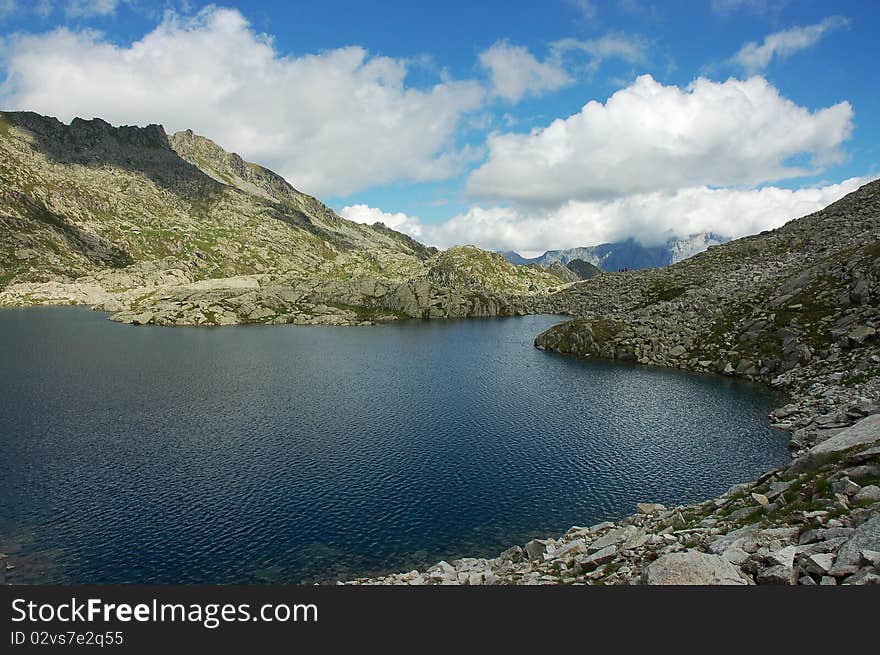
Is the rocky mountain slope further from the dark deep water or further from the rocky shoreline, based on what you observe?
the dark deep water

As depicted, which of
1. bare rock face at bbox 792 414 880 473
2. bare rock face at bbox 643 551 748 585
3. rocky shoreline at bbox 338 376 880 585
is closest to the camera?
rocky shoreline at bbox 338 376 880 585

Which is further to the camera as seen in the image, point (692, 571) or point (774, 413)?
point (774, 413)

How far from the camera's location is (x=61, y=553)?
4656 centimetres

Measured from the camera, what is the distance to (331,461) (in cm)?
6769

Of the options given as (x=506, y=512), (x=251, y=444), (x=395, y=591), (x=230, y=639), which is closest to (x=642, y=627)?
(x=395, y=591)

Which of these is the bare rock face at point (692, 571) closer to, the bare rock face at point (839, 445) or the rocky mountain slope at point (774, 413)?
the rocky mountain slope at point (774, 413)

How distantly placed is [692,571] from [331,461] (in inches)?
1996

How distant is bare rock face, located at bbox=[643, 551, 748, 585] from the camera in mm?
24641

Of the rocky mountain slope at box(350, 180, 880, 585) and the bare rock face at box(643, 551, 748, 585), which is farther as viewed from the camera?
the rocky mountain slope at box(350, 180, 880, 585)

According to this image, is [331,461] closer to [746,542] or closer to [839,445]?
[746,542]

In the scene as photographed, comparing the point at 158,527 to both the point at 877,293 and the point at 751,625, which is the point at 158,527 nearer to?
the point at 751,625

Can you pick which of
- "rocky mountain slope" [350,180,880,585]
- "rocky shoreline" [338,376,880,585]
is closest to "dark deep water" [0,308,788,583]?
"rocky mountain slope" [350,180,880,585]

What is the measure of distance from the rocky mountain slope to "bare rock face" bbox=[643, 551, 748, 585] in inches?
2.9

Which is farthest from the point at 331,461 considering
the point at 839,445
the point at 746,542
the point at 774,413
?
the point at 774,413
